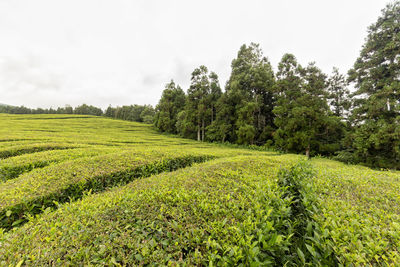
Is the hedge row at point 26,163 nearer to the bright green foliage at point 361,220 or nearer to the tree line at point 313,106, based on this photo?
the bright green foliage at point 361,220

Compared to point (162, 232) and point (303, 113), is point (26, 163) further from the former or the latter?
point (303, 113)

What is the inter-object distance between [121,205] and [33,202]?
7.59 feet

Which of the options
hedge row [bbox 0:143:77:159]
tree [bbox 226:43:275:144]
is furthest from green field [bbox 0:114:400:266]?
tree [bbox 226:43:275:144]

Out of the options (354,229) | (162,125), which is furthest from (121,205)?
(162,125)

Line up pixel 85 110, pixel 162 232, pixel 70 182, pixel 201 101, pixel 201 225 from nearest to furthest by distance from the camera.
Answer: pixel 162 232 → pixel 201 225 → pixel 70 182 → pixel 201 101 → pixel 85 110

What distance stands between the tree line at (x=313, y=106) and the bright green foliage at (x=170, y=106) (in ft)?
18.7

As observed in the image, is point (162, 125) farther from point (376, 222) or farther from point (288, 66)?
point (376, 222)

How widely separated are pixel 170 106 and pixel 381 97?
101 ft

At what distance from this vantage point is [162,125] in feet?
109

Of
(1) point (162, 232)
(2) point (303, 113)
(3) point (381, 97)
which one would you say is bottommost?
(1) point (162, 232)

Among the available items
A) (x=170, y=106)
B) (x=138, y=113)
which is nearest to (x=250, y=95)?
(x=170, y=106)

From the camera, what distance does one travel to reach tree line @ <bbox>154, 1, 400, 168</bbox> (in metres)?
11.4

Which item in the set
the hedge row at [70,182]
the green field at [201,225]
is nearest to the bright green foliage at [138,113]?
the hedge row at [70,182]

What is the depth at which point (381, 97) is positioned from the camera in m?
11.6
